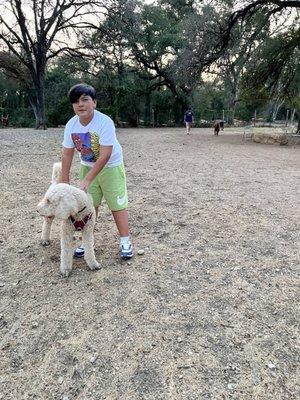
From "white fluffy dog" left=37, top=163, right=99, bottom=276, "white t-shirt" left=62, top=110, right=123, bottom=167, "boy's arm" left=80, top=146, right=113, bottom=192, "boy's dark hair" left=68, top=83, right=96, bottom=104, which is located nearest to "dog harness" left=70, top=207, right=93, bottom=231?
"white fluffy dog" left=37, top=163, right=99, bottom=276

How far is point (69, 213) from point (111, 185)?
0.60 meters

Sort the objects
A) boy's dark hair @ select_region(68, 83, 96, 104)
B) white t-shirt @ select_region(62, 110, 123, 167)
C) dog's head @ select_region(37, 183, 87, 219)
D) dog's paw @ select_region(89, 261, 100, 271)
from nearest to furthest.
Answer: dog's head @ select_region(37, 183, 87, 219)
boy's dark hair @ select_region(68, 83, 96, 104)
white t-shirt @ select_region(62, 110, 123, 167)
dog's paw @ select_region(89, 261, 100, 271)

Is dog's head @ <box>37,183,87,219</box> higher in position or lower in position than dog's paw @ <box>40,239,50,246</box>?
higher

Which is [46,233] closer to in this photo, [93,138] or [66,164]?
[66,164]

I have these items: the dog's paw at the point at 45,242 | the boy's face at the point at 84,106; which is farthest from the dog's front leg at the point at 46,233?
the boy's face at the point at 84,106

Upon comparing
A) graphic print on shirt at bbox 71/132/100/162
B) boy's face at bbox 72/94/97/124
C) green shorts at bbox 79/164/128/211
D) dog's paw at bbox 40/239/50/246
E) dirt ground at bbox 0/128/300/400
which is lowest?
dirt ground at bbox 0/128/300/400

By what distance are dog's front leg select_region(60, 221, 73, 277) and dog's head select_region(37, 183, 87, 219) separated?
0.19 m

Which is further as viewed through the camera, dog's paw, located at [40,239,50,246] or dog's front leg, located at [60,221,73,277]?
dog's paw, located at [40,239,50,246]

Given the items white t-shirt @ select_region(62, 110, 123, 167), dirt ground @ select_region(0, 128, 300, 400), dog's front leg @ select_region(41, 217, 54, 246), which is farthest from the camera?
dog's front leg @ select_region(41, 217, 54, 246)

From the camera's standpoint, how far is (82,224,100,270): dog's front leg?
309cm

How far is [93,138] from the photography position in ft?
10.3

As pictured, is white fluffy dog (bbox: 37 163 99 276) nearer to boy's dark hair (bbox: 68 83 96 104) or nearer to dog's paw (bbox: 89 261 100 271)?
dog's paw (bbox: 89 261 100 271)

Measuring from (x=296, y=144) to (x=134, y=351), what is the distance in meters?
15.0

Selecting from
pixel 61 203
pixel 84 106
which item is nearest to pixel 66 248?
pixel 61 203
